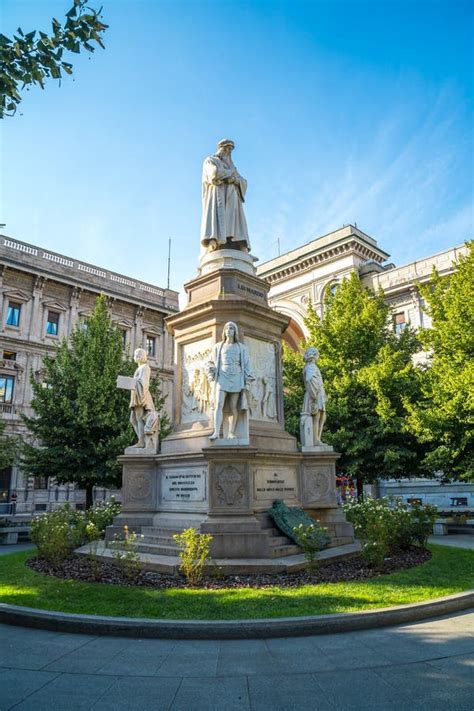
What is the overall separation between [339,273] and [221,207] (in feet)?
107

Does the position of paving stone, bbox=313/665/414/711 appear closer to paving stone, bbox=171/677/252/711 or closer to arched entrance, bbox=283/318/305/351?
paving stone, bbox=171/677/252/711

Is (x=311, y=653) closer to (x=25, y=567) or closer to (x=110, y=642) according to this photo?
(x=110, y=642)

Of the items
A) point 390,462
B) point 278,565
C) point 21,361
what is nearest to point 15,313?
point 21,361

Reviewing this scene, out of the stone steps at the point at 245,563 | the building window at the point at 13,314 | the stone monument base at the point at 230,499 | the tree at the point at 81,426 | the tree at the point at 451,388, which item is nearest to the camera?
the stone steps at the point at 245,563

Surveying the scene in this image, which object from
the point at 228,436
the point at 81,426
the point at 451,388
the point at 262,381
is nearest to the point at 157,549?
the point at 228,436

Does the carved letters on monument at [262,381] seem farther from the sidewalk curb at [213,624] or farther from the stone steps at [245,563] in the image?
the sidewalk curb at [213,624]

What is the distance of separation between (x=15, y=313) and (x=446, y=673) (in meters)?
38.7

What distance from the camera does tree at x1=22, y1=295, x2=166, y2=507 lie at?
22.1m

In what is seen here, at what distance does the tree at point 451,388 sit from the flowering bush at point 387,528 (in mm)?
8626

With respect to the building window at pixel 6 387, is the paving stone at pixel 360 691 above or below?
below

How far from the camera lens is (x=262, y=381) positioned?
1244 cm

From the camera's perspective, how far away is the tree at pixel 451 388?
66.3ft

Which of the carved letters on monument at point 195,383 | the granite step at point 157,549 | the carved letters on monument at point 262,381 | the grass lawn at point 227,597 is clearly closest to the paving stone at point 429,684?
the grass lawn at point 227,597

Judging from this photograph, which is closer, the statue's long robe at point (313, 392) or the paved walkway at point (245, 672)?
the paved walkway at point (245, 672)
